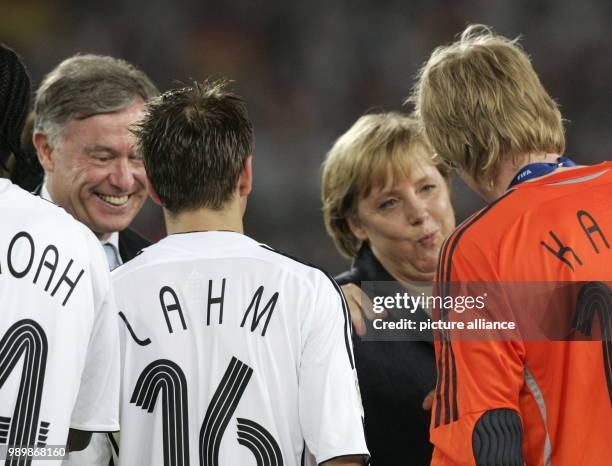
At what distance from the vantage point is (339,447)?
6.34 ft

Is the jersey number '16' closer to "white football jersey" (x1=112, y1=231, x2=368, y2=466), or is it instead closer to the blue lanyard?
"white football jersey" (x1=112, y1=231, x2=368, y2=466)

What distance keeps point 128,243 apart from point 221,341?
1.35 meters

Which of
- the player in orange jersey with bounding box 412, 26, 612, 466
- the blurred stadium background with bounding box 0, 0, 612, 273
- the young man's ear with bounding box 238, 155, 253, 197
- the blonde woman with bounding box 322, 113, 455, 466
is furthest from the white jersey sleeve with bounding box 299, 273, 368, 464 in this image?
the blurred stadium background with bounding box 0, 0, 612, 273

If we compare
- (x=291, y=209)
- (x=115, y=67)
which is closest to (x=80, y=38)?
(x=291, y=209)

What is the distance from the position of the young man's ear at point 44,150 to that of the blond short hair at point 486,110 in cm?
136

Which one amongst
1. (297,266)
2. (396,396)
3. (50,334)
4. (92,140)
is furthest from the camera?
(92,140)

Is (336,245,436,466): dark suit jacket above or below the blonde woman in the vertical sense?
below

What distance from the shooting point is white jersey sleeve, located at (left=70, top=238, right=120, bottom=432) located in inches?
75.9

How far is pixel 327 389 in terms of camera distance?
1.95 meters

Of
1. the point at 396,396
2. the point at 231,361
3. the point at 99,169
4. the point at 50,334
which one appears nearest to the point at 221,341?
A: the point at 231,361

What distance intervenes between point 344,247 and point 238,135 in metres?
1.23

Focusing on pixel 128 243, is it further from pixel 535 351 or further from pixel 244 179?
pixel 535 351

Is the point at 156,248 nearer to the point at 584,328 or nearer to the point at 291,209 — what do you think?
the point at 584,328

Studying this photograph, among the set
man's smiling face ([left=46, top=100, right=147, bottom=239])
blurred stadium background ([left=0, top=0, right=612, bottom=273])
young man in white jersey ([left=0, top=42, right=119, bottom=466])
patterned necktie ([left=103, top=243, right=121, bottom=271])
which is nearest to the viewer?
young man in white jersey ([left=0, top=42, right=119, bottom=466])
